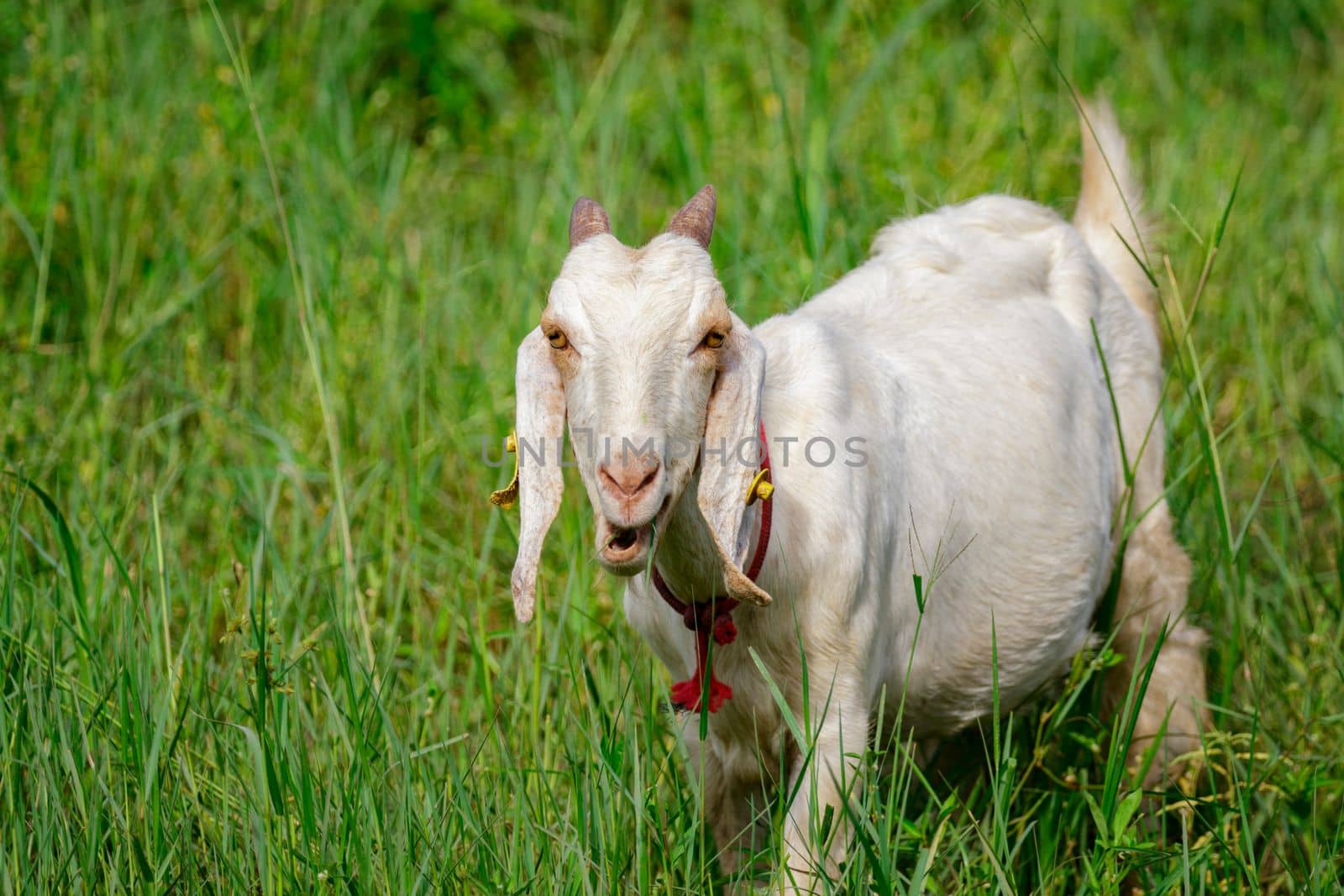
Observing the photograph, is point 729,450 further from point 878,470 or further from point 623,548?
point 878,470

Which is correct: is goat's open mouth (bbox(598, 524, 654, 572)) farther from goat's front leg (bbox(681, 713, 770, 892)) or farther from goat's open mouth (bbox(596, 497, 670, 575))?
goat's front leg (bbox(681, 713, 770, 892))

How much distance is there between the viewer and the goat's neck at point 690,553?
2.66 metres

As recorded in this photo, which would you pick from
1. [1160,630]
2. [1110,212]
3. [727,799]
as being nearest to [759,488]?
[727,799]

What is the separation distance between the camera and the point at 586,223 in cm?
270

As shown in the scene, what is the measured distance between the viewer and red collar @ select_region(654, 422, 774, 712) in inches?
106

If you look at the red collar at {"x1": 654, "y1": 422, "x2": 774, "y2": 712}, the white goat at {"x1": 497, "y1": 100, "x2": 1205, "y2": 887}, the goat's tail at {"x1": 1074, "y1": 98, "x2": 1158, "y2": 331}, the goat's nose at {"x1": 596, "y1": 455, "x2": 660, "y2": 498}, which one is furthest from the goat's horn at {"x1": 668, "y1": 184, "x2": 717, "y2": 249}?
the goat's tail at {"x1": 1074, "y1": 98, "x2": 1158, "y2": 331}

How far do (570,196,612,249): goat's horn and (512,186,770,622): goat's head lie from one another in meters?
0.14

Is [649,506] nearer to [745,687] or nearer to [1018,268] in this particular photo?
[745,687]

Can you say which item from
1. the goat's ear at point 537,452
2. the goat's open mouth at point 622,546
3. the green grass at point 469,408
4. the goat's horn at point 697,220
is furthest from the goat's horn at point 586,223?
the green grass at point 469,408

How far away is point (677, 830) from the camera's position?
2.84 m

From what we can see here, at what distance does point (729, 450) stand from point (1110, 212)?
222 centimetres

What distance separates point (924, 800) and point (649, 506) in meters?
1.83

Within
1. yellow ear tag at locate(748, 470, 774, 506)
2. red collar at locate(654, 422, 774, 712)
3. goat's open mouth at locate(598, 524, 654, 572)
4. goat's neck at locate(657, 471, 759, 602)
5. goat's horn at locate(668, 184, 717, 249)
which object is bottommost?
red collar at locate(654, 422, 774, 712)

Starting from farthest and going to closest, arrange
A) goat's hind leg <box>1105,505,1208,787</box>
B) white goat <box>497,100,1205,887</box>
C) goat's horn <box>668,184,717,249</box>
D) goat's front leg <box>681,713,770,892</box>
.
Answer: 1. goat's hind leg <box>1105,505,1208,787</box>
2. goat's front leg <box>681,713,770,892</box>
3. goat's horn <box>668,184,717,249</box>
4. white goat <box>497,100,1205,887</box>
